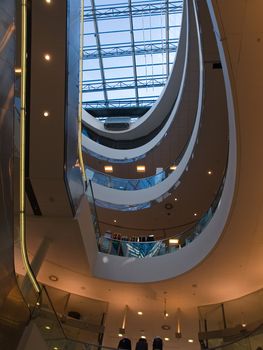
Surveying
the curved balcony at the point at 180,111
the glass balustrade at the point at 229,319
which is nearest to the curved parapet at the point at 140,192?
the curved balcony at the point at 180,111

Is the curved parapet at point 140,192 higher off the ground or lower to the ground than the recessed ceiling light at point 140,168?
lower

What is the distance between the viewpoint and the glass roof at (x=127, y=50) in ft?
70.5

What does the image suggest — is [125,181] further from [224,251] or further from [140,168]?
[224,251]

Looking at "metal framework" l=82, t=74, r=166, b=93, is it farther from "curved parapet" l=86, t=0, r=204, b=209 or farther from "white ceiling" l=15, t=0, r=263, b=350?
"white ceiling" l=15, t=0, r=263, b=350

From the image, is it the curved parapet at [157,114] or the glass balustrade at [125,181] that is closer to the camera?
the glass balustrade at [125,181]

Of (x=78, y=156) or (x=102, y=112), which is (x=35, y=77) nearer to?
(x=78, y=156)

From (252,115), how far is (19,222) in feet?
12.2

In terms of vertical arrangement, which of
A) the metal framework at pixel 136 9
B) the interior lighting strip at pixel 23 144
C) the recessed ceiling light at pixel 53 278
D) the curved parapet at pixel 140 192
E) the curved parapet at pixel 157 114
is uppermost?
the metal framework at pixel 136 9

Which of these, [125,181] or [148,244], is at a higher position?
[125,181]

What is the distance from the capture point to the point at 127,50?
23.4 m

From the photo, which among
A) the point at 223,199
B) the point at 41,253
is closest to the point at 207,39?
the point at 223,199

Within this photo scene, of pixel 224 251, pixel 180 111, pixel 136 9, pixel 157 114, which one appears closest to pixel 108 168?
pixel 157 114

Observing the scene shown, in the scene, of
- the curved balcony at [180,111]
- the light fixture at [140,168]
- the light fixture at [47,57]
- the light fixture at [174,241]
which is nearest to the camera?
the light fixture at [47,57]

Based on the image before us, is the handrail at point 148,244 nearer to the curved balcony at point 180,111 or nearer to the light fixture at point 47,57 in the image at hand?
the light fixture at point 47,57
